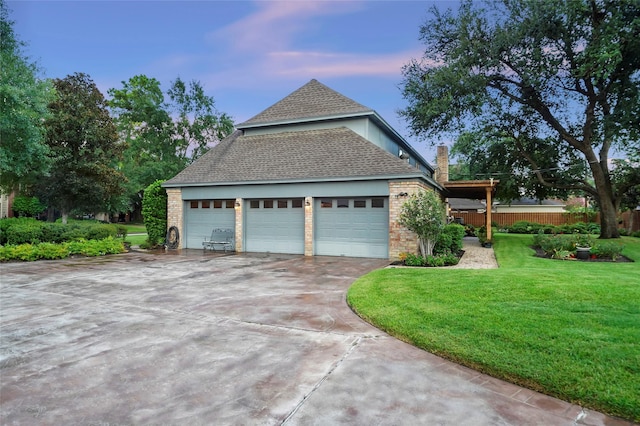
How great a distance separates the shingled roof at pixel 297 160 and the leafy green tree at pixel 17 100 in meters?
5.97

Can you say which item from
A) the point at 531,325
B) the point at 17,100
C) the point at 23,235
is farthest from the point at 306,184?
the point at 17,100

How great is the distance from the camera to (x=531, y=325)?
4500mm

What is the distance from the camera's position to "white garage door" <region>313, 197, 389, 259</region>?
1295 centimetres

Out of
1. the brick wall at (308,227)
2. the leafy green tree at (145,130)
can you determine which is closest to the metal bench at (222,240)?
the brick wall at (308,227)

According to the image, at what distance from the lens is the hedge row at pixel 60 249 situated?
11.9 metres

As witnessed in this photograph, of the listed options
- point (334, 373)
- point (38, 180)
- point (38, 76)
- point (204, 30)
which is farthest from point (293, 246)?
point (38, 180)

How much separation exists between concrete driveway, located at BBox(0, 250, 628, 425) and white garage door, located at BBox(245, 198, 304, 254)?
24.5 ft

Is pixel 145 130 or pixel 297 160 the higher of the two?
pixel 145 130

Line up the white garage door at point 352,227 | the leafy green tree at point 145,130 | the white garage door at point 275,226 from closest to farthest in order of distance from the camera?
the white garage door at point 352,227 → the white garage door at point 275,226 → the leafy green tree at point 145,130

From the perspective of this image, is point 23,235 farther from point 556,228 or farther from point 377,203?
point 556,228

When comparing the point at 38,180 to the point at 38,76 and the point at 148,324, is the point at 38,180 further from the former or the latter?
the point at 148,324

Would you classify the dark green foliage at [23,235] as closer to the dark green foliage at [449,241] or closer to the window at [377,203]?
the window at [377,203]

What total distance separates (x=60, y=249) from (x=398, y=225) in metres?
12.0

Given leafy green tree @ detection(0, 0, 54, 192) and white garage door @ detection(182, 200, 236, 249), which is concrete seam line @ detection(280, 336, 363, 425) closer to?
white garage door @ detection(182, 200, 236, 249)
